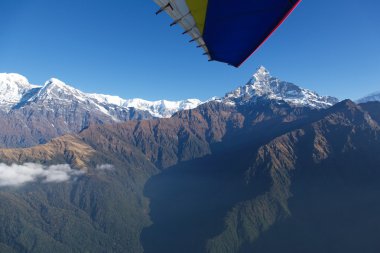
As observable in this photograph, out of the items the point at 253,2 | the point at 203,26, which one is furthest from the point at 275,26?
the point at 203,26

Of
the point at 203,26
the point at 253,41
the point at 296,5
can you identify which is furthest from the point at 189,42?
the point at 296,5

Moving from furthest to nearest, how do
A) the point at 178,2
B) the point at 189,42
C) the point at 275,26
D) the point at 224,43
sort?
1. the point at 224,43
2. the point at 189,42
3. the point at 275,26
4. the point at 178,2

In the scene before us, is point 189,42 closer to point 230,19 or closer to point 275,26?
point 230,19

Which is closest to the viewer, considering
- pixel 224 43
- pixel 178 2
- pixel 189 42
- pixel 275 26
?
pixel 178 2

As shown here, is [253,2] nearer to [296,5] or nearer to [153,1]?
[296,5]

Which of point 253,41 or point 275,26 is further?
point 253,41

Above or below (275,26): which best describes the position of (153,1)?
above
